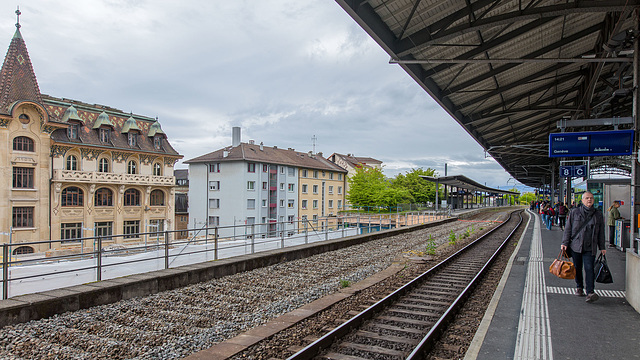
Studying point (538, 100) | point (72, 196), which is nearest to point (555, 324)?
point (538, 100)

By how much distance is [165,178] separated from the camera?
44.8m

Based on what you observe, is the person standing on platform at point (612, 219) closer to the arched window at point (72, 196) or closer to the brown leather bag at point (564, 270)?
the brown leather bag at point (564, 270)

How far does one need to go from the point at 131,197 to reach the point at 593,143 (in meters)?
41.5

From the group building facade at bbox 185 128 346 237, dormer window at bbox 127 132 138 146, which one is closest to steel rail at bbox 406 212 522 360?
building facade at bbox 185 128 346 237

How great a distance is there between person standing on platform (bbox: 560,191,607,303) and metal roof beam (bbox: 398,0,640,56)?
380 cm

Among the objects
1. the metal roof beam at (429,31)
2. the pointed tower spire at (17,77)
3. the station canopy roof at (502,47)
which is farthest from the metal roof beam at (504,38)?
the pointed tower spire at (17,77)

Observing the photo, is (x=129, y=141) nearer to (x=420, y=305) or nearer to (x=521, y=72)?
(x=521, y=72)

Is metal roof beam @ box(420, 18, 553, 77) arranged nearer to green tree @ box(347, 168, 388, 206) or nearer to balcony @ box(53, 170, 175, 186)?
balcony @ box(53, 170, 175, 186)

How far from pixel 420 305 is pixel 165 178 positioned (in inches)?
1659

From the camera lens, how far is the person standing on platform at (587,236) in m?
6.39

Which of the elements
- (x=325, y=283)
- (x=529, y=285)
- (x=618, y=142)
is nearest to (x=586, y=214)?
(x=529, y=285)

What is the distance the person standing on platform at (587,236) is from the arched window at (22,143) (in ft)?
126

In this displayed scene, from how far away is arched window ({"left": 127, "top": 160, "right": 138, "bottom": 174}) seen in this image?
138ft

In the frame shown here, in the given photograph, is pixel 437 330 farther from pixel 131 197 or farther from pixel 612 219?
pixel 131 197
